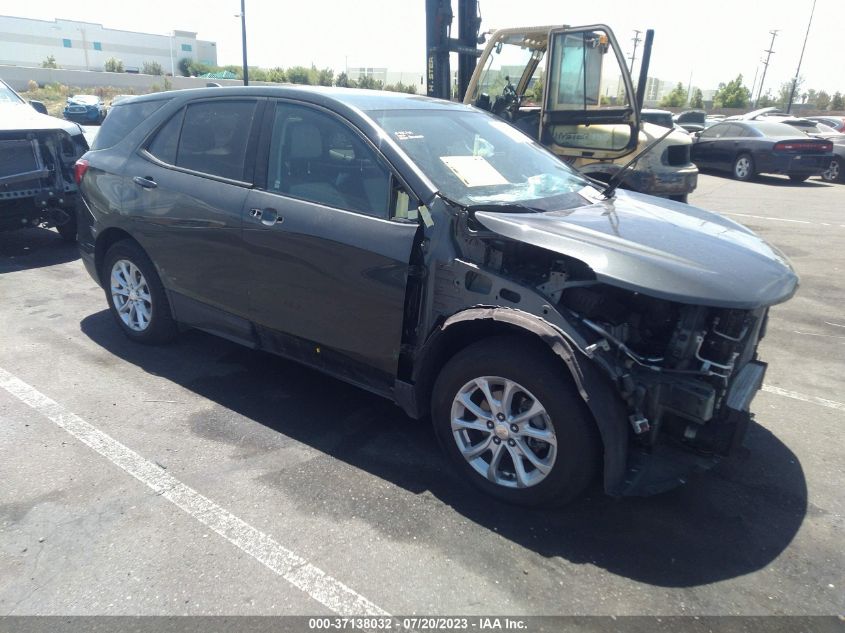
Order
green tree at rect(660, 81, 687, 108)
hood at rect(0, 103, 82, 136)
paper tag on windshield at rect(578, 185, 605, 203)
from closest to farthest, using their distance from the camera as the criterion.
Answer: paper tag on windshield at rect(578, 185, 605, 203) → hood at rect(0, 103, 82, 136) → green tree at rect(660, 81, 687, 108)

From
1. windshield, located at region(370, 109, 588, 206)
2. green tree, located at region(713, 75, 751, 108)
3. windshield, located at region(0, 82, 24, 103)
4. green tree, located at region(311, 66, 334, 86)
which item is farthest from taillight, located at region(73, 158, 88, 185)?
green tree, located at region(713, 75, 751, 108)

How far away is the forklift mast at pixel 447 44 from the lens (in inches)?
339

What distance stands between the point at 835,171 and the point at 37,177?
59.4ft

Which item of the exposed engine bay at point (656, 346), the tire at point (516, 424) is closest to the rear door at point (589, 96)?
the exposed engine bay at point (656, 346)

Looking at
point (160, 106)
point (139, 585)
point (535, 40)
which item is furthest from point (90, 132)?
point (139, 585)

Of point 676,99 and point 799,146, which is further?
point 676,99

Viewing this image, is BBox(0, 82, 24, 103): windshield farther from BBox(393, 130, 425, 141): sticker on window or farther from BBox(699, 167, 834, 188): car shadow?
BBox(699, 167, 834, 188): car shadow

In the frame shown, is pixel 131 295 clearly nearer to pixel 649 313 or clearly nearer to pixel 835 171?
pixel 649 313

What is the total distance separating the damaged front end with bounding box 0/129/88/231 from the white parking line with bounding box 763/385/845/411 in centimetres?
744

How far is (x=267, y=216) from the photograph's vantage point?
3.88 meters

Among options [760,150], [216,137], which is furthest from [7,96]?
[760,150]

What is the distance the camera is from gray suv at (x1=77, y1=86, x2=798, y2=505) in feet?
9.44

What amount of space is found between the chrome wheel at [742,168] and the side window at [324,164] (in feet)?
53.1

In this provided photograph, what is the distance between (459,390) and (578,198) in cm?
148
